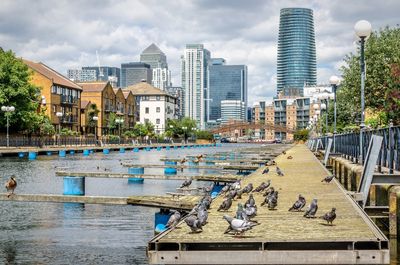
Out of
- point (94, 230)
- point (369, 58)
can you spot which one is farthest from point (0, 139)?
point (94, 230)

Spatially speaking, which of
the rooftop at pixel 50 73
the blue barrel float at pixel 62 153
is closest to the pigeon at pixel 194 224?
the blue barrel float at pixel 62 153

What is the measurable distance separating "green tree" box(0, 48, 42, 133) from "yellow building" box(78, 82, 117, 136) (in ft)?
167

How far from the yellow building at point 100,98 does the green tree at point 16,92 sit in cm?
5105

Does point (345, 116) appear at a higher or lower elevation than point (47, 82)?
lower

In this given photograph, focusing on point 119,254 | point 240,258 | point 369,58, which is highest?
point 369,58

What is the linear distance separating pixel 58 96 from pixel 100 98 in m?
25.4

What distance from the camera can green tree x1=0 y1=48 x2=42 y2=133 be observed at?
8581cm

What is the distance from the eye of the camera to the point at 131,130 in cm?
16500

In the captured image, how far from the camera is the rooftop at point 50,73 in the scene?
117 meters

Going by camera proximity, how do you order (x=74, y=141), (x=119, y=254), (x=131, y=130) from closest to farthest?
(x=119, y=254) < (x=74, y=141) < (x=131, y=130)

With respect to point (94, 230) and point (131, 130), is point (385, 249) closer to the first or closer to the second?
point (94, 230)

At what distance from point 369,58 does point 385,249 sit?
46.1m

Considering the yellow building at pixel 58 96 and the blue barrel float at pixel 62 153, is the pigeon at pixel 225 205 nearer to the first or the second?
Result: the blue barrel float at pixel 62 153

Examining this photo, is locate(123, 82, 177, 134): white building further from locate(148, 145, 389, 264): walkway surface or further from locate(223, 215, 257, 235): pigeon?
locate(223, 215, 257, 235): pigeon
